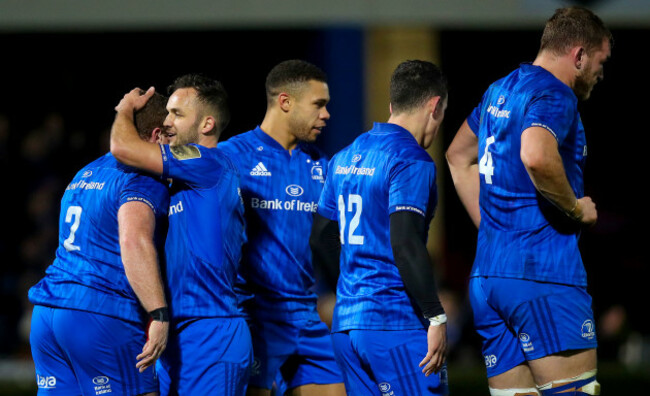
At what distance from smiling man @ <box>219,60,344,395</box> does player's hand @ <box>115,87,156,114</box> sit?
79 cm

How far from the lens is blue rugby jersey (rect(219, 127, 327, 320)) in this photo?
5.31 m

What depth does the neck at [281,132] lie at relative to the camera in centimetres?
557

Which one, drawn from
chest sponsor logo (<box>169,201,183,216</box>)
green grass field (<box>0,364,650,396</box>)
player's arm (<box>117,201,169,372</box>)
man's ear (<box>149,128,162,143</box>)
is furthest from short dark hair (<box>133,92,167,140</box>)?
green grass field (<box>0,364,650,396</box>)

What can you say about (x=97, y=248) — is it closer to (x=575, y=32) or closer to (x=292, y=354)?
(x=292, y=354)

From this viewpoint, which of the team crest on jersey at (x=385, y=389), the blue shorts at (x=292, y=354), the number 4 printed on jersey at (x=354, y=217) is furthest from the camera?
the blue shorts at (x=292, y=354)

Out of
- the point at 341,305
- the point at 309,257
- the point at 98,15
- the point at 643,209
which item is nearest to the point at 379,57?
the point at 98,15

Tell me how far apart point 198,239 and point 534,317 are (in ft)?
5.34

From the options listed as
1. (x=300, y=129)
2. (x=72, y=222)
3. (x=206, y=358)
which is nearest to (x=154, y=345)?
(x=206, y=358)

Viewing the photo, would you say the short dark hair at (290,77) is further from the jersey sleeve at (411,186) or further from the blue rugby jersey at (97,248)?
the jersey sleeve at (411,186)

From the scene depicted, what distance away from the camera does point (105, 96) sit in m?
13.7

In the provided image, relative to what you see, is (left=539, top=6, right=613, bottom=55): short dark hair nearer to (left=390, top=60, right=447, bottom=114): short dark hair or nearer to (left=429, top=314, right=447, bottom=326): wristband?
(left=390, top=60, right=447, bottom=114): short dark hair

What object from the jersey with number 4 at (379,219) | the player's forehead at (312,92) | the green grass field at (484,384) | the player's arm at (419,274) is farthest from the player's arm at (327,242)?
the green grass field at (484,384)

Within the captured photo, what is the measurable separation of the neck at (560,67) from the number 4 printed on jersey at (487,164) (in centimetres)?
43

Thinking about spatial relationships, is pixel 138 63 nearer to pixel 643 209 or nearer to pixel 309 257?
pixel 643 209
